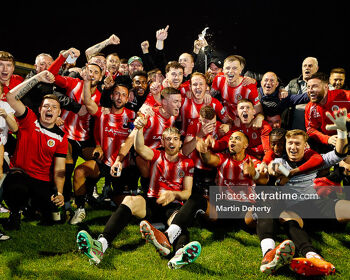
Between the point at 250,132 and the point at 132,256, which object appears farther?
the point at 250,132

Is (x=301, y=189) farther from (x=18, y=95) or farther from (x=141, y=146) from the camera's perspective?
(x=18, y=95)

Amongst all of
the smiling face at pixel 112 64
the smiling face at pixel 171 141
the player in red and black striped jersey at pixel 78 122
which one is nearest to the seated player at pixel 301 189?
the smiling face at pixel 171 141

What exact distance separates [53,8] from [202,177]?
94.9 ft

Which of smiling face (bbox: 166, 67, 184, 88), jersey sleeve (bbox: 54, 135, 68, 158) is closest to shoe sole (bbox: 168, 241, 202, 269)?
jersey sleeve (bbox: 54, 135, 68, 158)

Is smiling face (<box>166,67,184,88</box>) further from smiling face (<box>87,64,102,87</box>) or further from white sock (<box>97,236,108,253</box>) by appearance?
white sock (<box>97,236,108,253</box>)

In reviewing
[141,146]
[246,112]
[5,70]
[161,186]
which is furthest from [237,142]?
[5,70]

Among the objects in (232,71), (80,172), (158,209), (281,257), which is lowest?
(281,257)

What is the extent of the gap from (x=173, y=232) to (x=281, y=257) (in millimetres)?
1065

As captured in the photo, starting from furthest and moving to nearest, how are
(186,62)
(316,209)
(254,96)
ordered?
(186,62), (254,96), (316,209)

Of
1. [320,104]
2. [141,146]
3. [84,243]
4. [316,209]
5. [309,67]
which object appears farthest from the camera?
[309,67]

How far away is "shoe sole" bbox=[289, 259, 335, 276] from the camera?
2.51 metres

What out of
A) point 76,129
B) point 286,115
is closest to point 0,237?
point 76,129

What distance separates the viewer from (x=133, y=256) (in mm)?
3029

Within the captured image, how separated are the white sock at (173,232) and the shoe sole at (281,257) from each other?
890 millimetres
